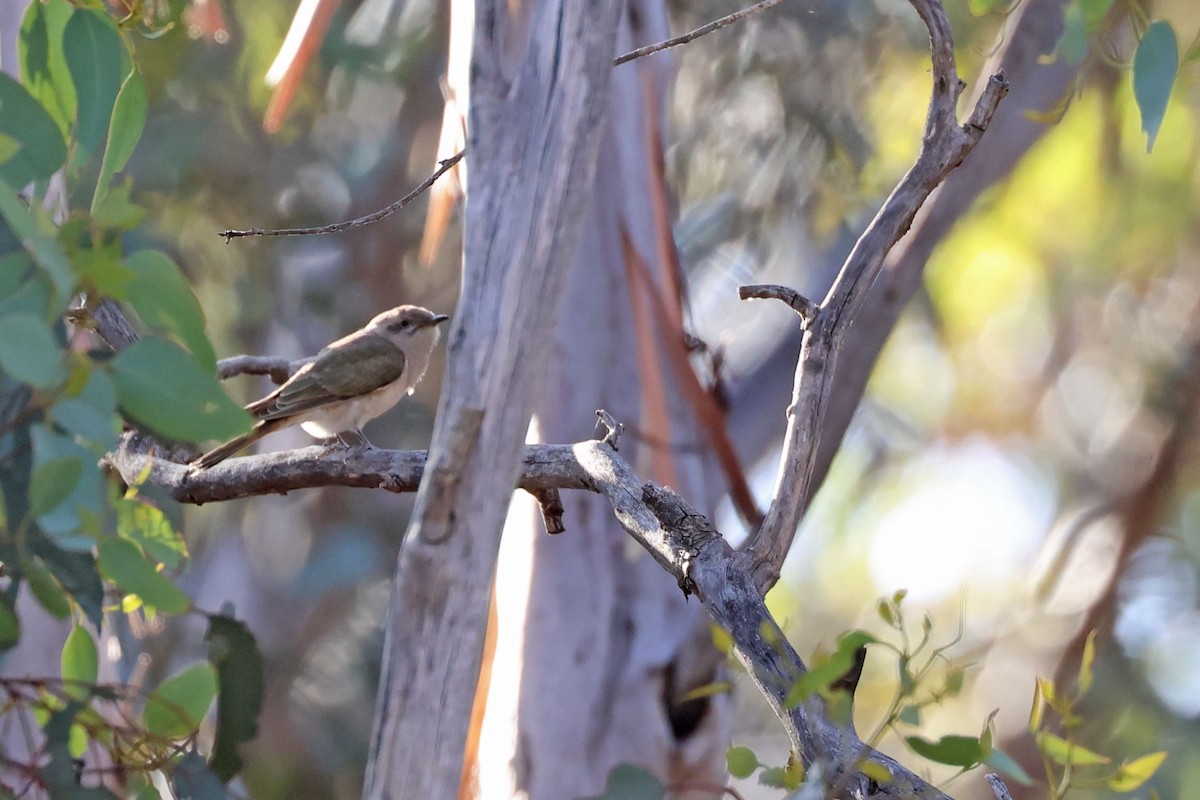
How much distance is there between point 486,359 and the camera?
3.48 ft

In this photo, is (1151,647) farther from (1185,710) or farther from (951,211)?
(951,211)

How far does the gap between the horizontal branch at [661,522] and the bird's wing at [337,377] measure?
519 mm

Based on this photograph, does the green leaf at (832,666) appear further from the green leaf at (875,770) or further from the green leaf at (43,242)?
the green leaf at (43,242)

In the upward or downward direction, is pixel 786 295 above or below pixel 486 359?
above

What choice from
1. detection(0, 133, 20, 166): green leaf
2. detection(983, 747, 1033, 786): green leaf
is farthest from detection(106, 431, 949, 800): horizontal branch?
detection(0, 133, 20, 166): green leaf

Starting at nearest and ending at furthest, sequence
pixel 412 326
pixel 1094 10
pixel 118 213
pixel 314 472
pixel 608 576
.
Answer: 1. pixel 118 213
2. pixel 1094 10
3. pixel 314 472
4. pixel 608 576
5. pixel 412 326

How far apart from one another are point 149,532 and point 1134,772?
1.07m

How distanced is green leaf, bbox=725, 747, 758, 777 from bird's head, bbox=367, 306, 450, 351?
2.33 metres

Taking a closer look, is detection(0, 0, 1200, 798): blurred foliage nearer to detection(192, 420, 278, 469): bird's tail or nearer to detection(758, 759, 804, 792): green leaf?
detection(192, 420, 278, 469): bird's tail

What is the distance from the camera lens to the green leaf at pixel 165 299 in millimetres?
1133

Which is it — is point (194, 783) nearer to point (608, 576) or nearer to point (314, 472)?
point (314, 472)

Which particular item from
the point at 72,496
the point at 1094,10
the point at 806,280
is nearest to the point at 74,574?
the point at 72,496

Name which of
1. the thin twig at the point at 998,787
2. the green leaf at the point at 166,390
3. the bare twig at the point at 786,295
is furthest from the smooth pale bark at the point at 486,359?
the thin twig at the point at 998,787

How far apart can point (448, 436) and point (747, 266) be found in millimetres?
4484
